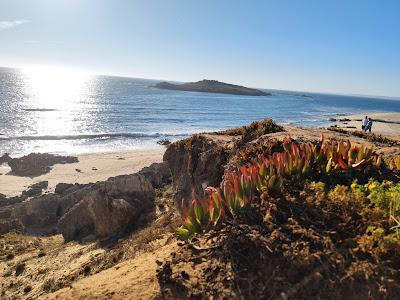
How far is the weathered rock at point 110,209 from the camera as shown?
36.2 feet

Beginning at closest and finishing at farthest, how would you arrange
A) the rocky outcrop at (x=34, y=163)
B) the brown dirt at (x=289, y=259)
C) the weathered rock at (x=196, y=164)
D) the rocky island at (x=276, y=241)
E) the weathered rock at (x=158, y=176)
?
the brown dirt at (x=289, y=259)
the rocky island at (x=276, y=241)
the weathered rock at (x=196, y=164)
the weathered rock at (x=158, y=176)
the rocky outcrop at (x=34, y=163)

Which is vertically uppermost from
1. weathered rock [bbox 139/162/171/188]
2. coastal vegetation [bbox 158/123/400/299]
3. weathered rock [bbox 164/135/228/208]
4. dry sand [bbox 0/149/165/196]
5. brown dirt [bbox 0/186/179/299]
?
coastal vegetation [bbox 158/123/400/299]

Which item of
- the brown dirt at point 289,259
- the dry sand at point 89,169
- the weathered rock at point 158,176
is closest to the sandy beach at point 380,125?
the dry sand at point 89,169

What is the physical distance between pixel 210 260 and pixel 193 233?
1.99 ft

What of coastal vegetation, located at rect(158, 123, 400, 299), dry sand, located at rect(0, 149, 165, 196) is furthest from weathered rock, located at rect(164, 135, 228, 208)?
dry sand, located at rect(0, 149, 165, 196)

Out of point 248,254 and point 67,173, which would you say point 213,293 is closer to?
point 248,254

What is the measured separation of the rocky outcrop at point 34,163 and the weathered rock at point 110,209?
1838 cm

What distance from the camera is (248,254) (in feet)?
13.6

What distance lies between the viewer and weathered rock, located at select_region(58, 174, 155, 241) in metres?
11.0

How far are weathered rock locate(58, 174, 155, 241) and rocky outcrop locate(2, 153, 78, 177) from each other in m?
18.4

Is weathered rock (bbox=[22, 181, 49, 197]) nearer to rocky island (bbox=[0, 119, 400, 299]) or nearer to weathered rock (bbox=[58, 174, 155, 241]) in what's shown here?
weathered rock (bbox=[58, 174, 155, 241])

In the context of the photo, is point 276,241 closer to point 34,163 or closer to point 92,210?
point 92,210

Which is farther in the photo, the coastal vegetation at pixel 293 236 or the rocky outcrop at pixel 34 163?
the rocky outcrop at pixel 34 163

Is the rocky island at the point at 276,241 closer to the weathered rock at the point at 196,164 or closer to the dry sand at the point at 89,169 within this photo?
the weathered rock at the point at 196,164
